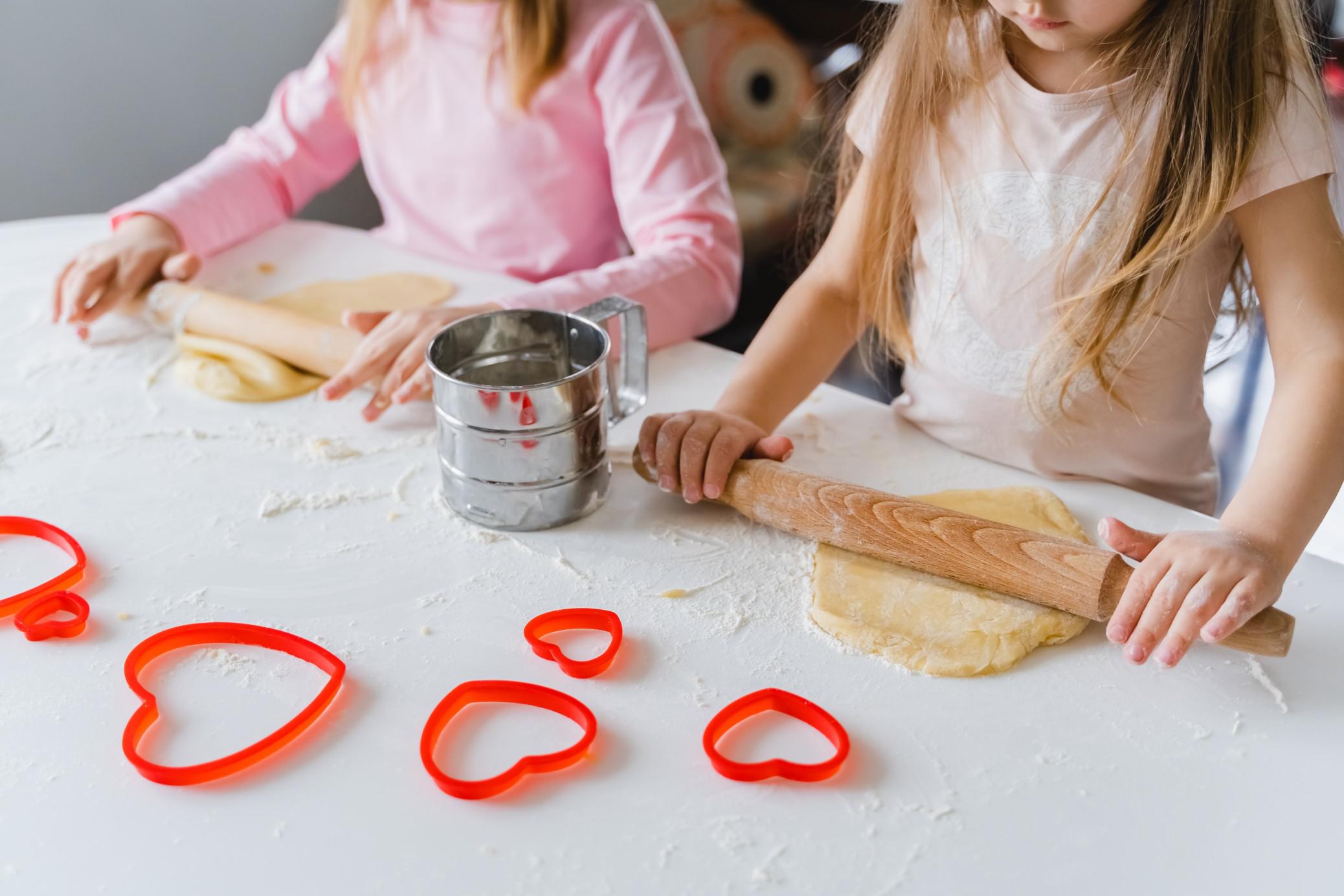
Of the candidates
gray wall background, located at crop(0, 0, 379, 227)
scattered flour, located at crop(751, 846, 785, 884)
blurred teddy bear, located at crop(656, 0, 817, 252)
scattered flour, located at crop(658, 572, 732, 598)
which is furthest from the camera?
blurred teddy bear, located at crop(656, 0, 817, 252)

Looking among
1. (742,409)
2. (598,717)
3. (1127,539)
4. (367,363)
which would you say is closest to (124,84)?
(367,363)

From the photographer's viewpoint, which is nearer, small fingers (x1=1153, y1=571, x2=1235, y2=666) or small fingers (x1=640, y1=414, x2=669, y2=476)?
small fingers (x1=1153, y1=571, x2=1235, y2=666)

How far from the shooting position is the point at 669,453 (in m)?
0.83

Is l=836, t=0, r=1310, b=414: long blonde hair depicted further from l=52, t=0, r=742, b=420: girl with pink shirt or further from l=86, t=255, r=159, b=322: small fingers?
l=86, t=255, r=159, b=322: small fingers

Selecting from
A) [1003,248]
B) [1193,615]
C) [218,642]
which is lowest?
[218,642]

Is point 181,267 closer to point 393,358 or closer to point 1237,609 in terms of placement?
point 393,358

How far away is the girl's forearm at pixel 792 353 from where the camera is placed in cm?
92

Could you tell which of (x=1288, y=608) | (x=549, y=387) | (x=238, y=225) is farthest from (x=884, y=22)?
(x=238, y=225)

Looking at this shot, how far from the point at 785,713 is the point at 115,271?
2.91 ft

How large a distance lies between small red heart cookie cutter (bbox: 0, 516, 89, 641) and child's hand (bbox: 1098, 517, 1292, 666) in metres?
0.64

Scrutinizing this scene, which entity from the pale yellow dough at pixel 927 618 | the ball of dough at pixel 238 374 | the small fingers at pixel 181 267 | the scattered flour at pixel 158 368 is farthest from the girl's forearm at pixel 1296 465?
the small fingers at pixel 181 267

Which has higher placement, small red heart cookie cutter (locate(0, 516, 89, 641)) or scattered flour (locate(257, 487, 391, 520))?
scattered flour (locate(257, 487, 391, 520))

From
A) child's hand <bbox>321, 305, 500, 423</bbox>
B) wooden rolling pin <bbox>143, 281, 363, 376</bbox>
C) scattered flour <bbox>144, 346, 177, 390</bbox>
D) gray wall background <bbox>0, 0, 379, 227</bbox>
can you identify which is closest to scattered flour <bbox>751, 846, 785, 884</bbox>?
child's hand <bbox>321, 305, 500, 423</bbox>

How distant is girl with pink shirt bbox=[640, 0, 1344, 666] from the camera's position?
732mm
